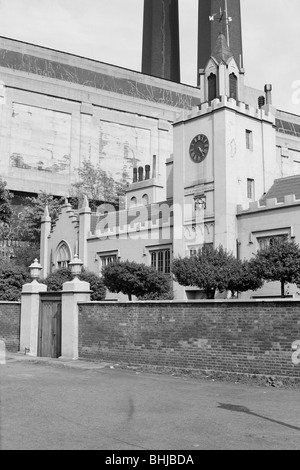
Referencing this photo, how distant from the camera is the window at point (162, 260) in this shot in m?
34.4

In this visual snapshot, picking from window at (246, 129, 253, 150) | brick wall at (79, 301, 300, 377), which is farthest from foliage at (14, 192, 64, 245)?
brick wall at (79, 301, 300, 377)

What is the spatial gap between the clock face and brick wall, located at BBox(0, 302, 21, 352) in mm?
16159

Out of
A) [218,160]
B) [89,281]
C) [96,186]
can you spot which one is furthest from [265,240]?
[96,186]

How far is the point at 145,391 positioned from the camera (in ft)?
41.6

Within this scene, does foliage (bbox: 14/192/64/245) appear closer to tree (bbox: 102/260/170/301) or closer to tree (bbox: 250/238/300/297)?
tree (bbox: 102/260/170/301)

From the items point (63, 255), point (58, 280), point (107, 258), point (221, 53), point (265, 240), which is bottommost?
point (58, 280)

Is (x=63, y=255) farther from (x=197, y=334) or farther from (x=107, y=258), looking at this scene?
(x=197, y=334)

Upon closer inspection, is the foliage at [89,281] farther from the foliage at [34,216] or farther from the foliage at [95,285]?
the foliage at [34,216]

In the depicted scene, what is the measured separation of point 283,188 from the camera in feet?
110

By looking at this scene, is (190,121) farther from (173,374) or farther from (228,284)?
(173,374)

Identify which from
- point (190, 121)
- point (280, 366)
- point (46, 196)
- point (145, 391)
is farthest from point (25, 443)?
point (46, 196)

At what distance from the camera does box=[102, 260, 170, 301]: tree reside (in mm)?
29562

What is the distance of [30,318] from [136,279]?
883 centimetres

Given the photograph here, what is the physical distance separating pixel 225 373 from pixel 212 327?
4.39ft
